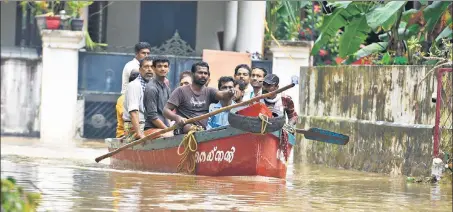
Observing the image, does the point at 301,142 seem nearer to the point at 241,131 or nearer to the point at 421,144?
the point at 421,144

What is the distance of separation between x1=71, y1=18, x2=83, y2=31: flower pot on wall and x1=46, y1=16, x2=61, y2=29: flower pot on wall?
28 cm

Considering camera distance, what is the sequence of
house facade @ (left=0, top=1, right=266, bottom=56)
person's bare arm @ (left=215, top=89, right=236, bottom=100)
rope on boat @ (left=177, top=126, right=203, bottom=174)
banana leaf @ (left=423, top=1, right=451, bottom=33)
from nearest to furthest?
rope on boat @ (left=177, top=126, right=203, bottom=174) < person's bare arm @ (left=215, top=89, right=236, bottom=100) < banana leaf @ (left=423, top=1, right=451, bottom=33) < house facade @ (left=0, top=1, right=266, bottom=56)

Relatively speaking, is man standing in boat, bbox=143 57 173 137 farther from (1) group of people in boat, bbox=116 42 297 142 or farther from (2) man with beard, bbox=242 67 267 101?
(2) man with beard, bbox=242 67 267 101

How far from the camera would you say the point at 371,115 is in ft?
60.4

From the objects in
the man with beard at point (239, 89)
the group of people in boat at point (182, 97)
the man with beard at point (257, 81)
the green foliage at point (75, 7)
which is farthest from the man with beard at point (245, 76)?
the green foliage at point (75, 7)

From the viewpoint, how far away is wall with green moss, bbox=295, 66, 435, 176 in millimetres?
16922

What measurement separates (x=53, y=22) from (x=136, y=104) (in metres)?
8.02

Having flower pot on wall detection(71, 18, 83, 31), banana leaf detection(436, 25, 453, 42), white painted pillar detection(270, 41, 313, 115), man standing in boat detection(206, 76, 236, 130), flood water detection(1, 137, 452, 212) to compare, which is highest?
flower pot on wall detection(71, 18, 83, 31)

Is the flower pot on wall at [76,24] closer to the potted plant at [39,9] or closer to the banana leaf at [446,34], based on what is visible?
the potted plant at [39,9]

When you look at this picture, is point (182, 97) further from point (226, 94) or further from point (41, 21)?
point (41, 21)

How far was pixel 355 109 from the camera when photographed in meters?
18.9

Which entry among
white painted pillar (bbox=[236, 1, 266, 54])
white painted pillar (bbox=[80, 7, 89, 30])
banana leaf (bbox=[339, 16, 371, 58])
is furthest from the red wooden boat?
white painted pillar (bbox=[80, 7, 89, 30])

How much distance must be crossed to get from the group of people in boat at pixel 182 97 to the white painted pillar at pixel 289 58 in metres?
6.89

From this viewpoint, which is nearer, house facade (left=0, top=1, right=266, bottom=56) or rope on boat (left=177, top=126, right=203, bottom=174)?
rope on boat (left=177, top=126, right=203, bottom=174)
